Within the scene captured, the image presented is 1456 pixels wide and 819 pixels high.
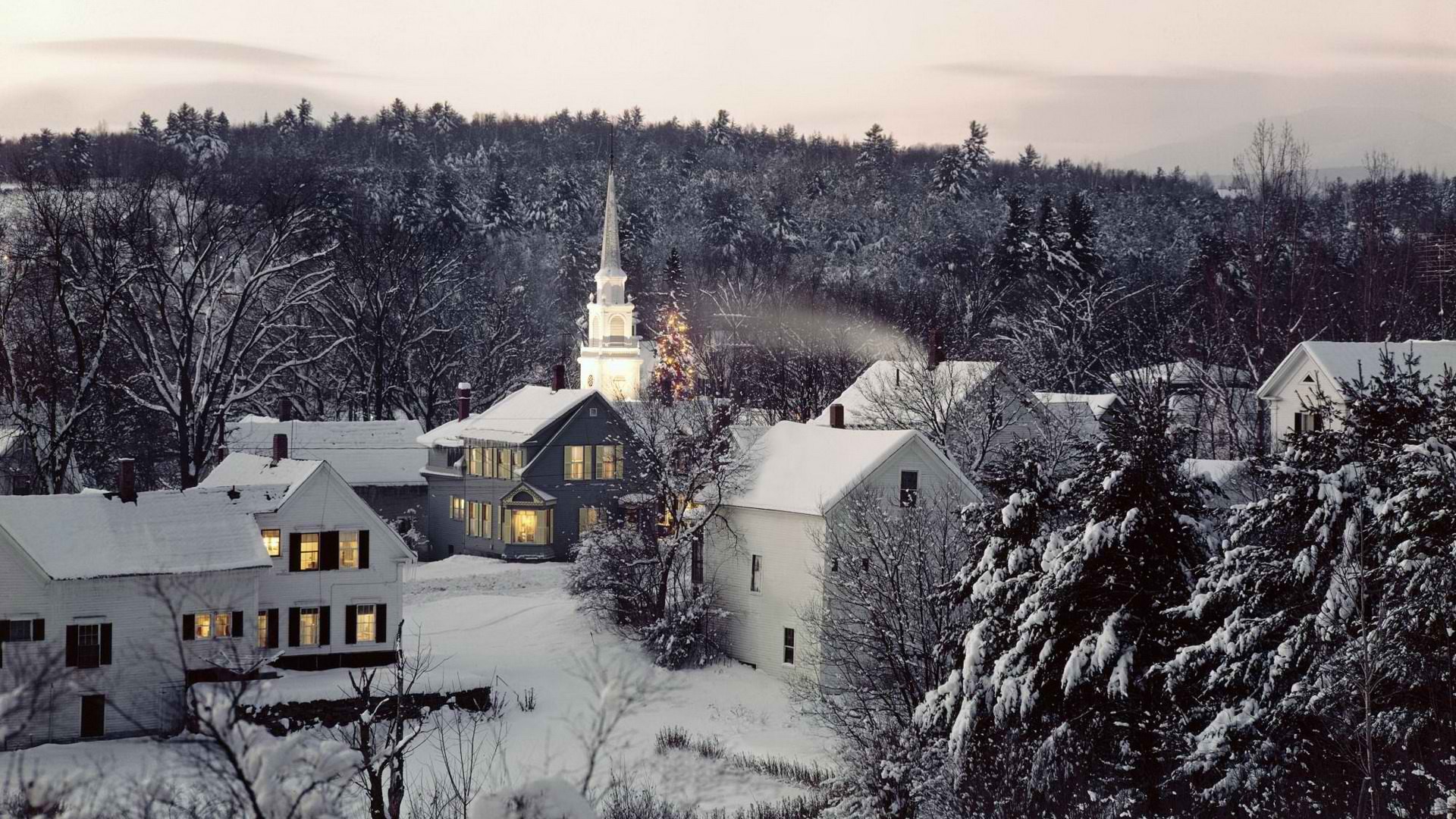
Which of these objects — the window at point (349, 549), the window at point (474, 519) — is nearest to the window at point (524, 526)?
the window at point (474, 519)

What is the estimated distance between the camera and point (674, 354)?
9306 cm

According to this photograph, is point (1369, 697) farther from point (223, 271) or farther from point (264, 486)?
point (223, 271)

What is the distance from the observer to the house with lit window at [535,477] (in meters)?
54.9

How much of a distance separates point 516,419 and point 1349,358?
2946 centimetres

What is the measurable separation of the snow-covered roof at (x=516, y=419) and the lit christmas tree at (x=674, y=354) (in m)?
27.5

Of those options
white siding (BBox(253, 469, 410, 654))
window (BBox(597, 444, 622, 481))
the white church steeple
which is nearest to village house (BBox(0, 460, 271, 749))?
white siding (BBox(253, 469, 410, 654))

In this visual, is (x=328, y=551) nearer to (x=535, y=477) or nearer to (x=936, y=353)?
(x=535, y=477)

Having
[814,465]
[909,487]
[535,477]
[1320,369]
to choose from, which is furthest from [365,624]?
[1320,369]

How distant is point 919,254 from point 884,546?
105 metres

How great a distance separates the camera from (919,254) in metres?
137

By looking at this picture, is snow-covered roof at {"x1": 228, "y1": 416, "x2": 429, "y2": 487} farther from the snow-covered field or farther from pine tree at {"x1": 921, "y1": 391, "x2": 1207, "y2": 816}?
pine tree at {"x1": 921, "y1": 391, "x2": 1207, "y2": 816}

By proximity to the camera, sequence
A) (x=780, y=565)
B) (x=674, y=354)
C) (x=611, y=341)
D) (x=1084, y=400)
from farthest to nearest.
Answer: (x=674, y=354) → (x=611, y=341) → (x=1084, y=400) → (x=780, y=565)

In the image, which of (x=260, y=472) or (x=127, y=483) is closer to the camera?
(x=127, y=483)

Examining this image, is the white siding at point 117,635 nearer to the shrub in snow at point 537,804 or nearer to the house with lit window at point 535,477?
the house with lit window at point 535,477
